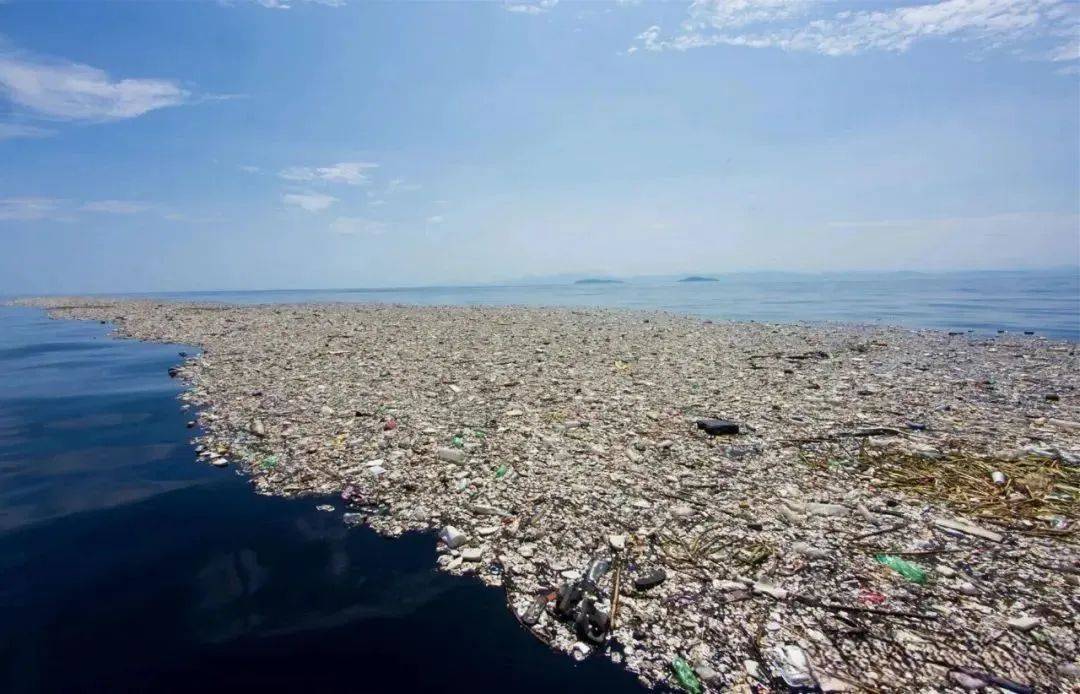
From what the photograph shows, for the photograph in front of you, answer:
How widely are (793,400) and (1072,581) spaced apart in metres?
6.82

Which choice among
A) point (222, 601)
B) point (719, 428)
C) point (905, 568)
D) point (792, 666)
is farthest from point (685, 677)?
point (719, 428)

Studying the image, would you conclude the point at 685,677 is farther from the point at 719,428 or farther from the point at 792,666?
the point at 719,428

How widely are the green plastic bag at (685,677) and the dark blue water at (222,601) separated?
39 centimetres

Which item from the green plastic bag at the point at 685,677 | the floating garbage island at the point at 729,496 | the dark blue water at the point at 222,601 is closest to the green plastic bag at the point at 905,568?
the floating garbage island at the point at 729,496

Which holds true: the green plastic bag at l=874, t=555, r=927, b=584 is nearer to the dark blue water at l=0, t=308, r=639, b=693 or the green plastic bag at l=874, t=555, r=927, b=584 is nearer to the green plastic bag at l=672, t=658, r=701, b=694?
the green plastic bag at l=672, t=658, r=701, b=694

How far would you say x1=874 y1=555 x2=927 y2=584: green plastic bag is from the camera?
16.1ft

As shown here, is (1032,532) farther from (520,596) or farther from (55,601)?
(55,601)

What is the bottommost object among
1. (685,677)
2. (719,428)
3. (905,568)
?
(685,677)

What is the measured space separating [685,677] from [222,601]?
14.8ft

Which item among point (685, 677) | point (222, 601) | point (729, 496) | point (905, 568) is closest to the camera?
point (685, 677)

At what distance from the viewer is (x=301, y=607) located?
4.83 m

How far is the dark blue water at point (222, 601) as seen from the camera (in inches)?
157

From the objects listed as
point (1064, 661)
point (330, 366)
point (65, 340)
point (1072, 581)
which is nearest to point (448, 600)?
point (1064, 661)

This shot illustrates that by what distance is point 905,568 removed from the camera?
507 centimetres
